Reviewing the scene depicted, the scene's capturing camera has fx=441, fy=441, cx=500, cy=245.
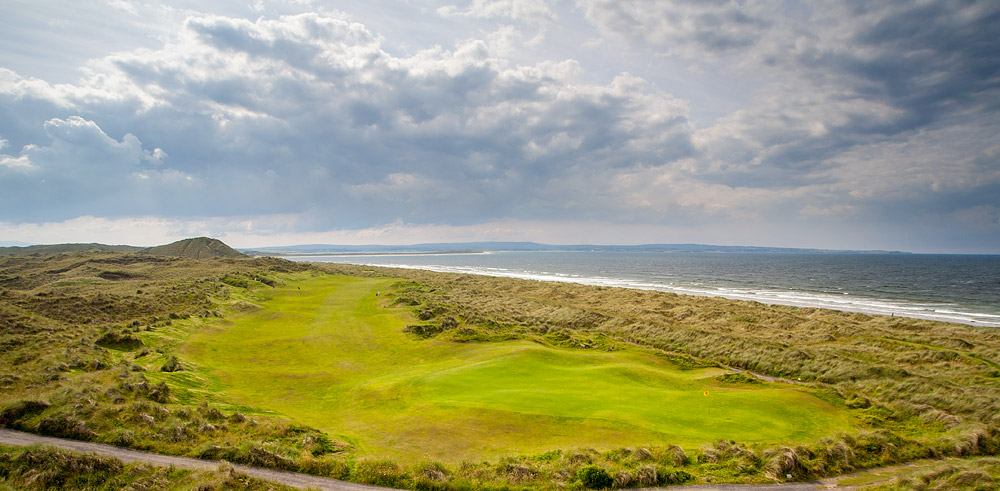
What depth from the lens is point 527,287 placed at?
84062 mm

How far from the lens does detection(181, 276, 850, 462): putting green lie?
54.1 ft

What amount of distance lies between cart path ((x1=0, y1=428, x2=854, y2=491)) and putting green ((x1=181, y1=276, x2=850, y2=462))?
→ 2804 millimetres

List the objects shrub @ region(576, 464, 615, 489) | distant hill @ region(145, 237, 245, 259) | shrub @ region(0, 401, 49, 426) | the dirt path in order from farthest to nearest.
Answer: distant hill @ region(145, 237, 245, 259) < shrub @ region(0, 401, 49, 426) < shrub @ region(576, 464, 615, 489) < the dirt path

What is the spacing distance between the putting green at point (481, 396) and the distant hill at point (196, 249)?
103m

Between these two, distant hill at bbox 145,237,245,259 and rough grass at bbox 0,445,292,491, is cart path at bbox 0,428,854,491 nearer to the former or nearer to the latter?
rough grass at bbox 0,445,292,491

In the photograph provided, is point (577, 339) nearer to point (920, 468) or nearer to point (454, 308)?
point (454, 308)

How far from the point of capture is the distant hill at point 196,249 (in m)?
121

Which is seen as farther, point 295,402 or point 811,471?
point 295,402

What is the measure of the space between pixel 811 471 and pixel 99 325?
43.3 metres

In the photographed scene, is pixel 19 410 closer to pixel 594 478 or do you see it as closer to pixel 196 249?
pixel 594 478

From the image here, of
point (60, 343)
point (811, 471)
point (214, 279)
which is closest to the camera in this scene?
point (811, 471)

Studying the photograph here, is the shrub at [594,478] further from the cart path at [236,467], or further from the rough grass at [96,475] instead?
the rough grass at [96,475]

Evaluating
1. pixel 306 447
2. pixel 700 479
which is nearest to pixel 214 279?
pixel 306 447

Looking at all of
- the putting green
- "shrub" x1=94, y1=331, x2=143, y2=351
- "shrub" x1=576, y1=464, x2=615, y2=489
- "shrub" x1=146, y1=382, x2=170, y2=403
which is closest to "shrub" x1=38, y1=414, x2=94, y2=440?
"shrub" x1=146, y1=382, x2=170, y2=403
